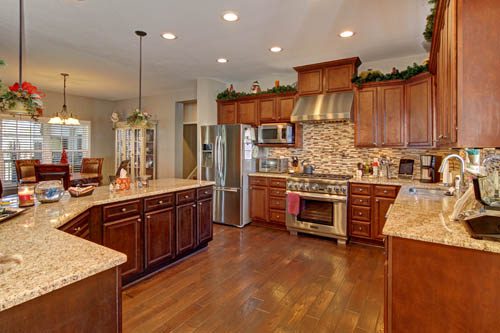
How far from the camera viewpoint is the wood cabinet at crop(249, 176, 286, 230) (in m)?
4.49

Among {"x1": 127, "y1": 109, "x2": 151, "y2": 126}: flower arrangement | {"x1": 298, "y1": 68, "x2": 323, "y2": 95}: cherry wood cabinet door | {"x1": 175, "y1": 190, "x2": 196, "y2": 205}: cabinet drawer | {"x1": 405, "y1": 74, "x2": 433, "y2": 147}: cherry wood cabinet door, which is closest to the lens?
{"x1": 175, "y1": 190, "x2": 196, "y2": 205}: cabinet drawer

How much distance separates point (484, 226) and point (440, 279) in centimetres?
36

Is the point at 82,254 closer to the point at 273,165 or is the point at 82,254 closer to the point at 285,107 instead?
the point at 285,107

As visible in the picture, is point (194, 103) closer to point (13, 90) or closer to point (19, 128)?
point (19, 128)

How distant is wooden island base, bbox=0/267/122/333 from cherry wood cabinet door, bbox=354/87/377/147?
3.76 meters

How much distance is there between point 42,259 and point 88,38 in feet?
10.6

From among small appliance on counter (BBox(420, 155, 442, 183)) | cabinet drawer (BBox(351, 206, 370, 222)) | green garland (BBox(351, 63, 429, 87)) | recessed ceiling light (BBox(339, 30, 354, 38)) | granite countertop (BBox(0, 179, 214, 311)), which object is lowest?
cabinet drawer (BBox(351, 206, 370, 222))

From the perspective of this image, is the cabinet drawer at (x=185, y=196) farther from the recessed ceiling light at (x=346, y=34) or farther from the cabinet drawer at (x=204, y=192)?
the recessed ceiling light at (x=346, y=34)

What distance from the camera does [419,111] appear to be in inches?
140

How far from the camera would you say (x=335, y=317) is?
85.7 inches

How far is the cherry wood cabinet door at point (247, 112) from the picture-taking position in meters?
4.96

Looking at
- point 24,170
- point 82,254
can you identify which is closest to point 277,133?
point 82,254

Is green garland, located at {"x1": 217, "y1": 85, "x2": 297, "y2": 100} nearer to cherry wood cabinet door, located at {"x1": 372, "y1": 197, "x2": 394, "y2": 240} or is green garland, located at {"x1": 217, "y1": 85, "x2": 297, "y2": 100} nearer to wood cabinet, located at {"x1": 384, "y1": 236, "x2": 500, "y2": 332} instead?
cherry wood cabinet door, located at {"x1": 372, "y1": 197, "x2": 394, "y2": 240}

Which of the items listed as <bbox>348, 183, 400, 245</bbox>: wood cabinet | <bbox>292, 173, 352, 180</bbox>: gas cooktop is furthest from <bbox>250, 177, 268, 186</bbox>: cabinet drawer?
<bbox>348, 183, 400, 245</bbox>: wood cabinet
